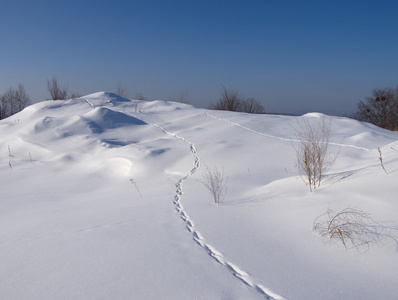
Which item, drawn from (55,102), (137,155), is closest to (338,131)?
(137,155)

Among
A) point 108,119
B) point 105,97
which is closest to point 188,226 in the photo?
point 108,119

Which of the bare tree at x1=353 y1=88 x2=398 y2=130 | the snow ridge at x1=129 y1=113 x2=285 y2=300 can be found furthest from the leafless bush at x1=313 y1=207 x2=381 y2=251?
the bare tree at x1=353 y1=88 x2=398 y2=130

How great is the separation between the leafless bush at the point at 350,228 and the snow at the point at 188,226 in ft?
0.19

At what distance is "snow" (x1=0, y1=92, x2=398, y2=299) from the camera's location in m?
1.74

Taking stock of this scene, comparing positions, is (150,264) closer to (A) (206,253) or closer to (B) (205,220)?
(A) (206,253)

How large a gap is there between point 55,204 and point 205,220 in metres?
2.05

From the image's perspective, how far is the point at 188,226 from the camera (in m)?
2.63

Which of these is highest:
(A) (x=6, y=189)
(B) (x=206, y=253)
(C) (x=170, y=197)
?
(B) (x=206, y=253)

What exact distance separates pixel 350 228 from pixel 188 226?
1.28 metres

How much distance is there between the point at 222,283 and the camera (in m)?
1.75

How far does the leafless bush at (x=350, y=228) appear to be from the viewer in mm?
2069

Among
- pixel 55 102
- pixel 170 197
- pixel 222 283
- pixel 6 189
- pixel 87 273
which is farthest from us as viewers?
pixel 55 102

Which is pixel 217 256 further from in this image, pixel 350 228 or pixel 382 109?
pixel 382 109

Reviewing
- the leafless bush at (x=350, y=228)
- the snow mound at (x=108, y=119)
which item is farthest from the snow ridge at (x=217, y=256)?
the snow mound at (x=108, y=119)
